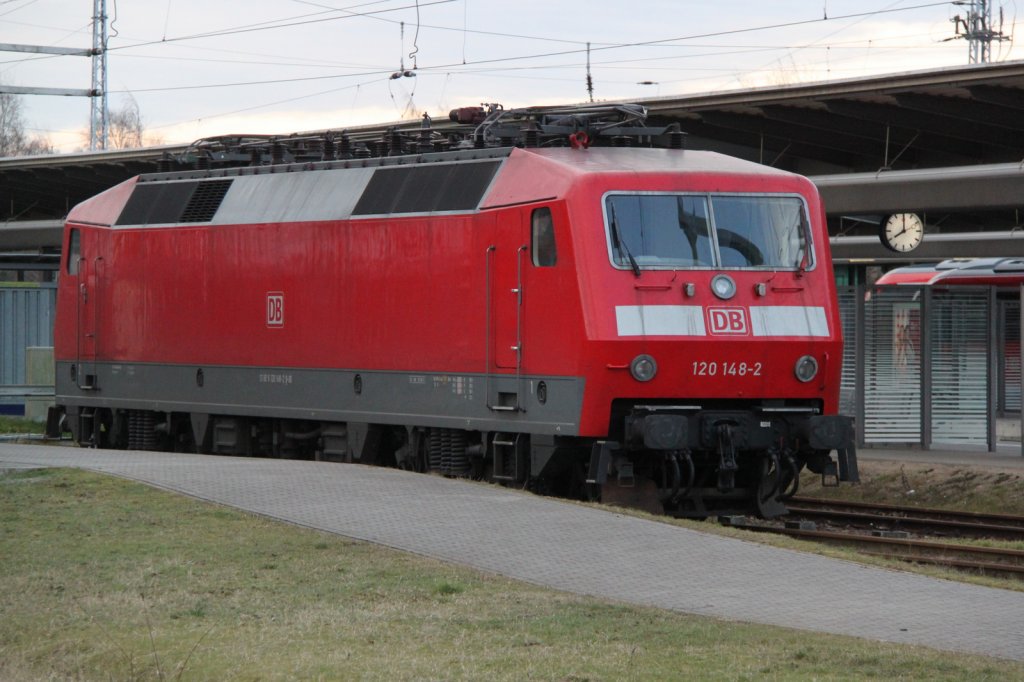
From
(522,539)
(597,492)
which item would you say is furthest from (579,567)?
(597,492)

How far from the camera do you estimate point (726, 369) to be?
574 inches

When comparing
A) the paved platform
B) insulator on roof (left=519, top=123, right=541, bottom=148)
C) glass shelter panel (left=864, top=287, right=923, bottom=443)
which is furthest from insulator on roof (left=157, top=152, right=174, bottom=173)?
glass shelter panel (left=864, top=287, right=923, bottom=443)

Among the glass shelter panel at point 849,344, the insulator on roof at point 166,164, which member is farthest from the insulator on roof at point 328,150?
the glass shelter panel at point 849,344

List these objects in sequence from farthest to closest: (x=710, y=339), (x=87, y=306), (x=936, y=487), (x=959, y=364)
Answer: (x=959, y=364), (x=87, y=306), (x=936, y=487), (x=710, y=339)

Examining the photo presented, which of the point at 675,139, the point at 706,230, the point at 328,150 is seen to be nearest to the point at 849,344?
the point at 675,139

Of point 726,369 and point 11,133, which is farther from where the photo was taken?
point 11,133

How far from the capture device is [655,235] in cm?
1465

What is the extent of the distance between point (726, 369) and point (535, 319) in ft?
6.37

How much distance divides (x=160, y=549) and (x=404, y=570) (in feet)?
6.71

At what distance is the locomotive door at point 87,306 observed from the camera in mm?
22266

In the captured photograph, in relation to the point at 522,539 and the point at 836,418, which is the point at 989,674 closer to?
the point at 522,539

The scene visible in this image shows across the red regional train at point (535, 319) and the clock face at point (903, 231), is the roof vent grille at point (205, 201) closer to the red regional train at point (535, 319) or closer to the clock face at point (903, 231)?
the red regional train at point (535, 319)

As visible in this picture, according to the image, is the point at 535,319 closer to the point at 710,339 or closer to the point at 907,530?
the point at 710,339

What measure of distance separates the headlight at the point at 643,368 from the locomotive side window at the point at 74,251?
11.5m
